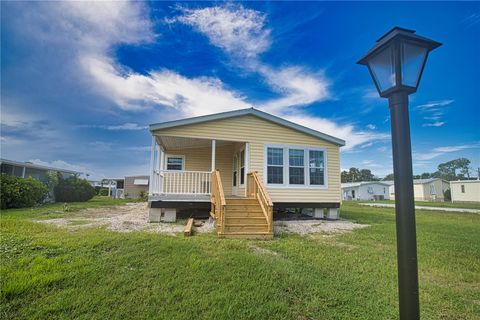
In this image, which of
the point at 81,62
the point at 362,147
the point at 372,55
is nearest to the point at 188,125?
the point at 81,62

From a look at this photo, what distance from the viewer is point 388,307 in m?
2.92

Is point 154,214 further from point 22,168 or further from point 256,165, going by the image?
point 22,168

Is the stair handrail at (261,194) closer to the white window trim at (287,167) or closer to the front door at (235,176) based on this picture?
the white window trim at (287,167)

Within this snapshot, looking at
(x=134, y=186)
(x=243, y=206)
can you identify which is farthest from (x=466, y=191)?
(x=134, y=186)

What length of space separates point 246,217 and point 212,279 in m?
3.60

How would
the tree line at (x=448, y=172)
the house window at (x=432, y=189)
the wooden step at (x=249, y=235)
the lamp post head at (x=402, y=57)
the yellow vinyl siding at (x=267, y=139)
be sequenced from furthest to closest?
1. the tree line at (x=448, y=172)
2. the house window at (x=432, y=189)
3. the yellow vinyl siding at (x=267, y=139)
4. the wooden step at (x=249, y=235)
5. the lamp post head at (x=402, y=57)

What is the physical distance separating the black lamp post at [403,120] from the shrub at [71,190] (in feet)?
74.8

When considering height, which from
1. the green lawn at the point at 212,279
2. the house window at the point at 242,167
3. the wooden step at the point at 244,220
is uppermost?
the house window at the point at 242,167

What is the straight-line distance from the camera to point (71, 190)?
1909cm

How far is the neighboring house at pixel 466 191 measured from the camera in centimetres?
2933

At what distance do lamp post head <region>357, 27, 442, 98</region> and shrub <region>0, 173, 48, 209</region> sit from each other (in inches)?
652

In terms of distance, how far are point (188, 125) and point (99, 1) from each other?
443cm

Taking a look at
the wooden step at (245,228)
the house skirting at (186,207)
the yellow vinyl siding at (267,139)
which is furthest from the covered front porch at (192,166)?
the wooden step at (245,228)

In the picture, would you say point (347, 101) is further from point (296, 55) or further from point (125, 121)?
point (125, 121)
